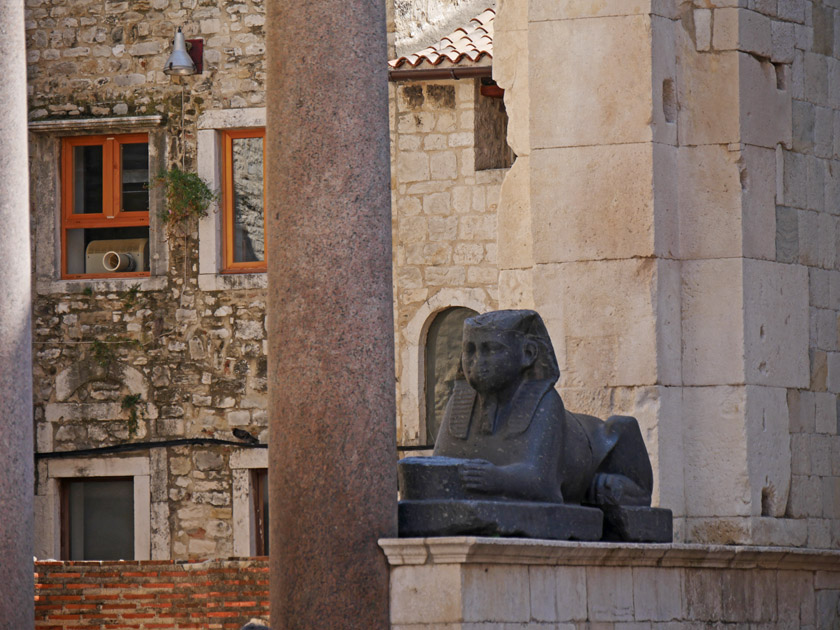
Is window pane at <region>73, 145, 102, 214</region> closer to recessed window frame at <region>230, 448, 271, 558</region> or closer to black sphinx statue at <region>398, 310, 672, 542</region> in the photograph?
recessed window frame at <region>230, 448, 271, 558</region>

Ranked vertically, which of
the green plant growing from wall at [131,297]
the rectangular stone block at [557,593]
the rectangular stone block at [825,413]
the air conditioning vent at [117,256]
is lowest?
the rectangular stone block at [557,593]

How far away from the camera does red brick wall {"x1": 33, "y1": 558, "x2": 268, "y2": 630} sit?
36.1 feet

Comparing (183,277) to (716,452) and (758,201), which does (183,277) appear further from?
(716,452)

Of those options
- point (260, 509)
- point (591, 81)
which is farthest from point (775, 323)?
point (260, 509)

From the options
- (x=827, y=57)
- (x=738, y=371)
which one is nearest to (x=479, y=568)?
(x=738, y=371)

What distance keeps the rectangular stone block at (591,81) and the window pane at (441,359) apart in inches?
308

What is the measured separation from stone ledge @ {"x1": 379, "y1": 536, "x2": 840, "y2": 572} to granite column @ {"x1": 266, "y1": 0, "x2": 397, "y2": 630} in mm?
220

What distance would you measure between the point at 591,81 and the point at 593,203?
639 millimetres

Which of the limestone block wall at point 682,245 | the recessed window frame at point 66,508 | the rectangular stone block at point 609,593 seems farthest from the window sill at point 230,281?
the rectangular stone block at point 609,593

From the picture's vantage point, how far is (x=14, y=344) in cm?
840

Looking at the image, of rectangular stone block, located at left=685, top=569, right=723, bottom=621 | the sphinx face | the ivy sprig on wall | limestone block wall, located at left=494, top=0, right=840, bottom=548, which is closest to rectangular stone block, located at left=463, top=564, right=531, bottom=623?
the sphinx face

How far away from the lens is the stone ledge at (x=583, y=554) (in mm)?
6473

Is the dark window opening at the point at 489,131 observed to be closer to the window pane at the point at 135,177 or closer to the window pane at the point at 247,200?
the window pane at the point at 247,200

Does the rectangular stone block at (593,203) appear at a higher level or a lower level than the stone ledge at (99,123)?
lower
